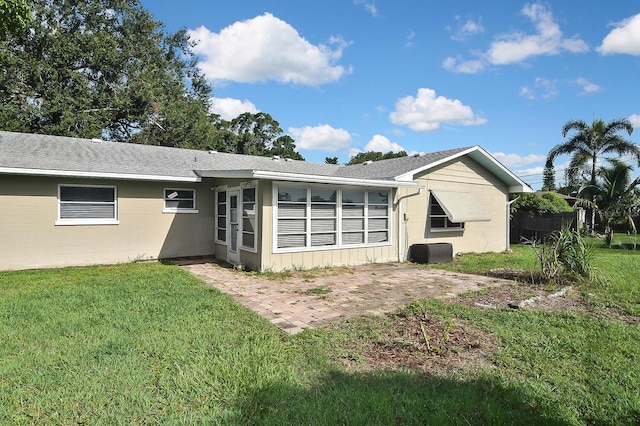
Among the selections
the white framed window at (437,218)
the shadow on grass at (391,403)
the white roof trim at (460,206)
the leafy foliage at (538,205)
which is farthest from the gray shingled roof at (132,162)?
the shadow on grass at (391,403)

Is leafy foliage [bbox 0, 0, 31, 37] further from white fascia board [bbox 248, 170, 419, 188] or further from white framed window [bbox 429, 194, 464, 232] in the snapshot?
white framed window [bbox 429, 194, 464, 232]

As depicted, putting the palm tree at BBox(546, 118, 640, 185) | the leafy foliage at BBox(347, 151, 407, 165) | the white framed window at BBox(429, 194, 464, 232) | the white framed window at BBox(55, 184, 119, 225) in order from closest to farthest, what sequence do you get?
1. the white framed window at BBox(55, 184, 119, 225)
2. the white framed window at BBox(429, 194, 464, 232)
3. the palm tree at BBox(546, 118, 640, 185)
4. the leafy foliage at BBox(347, 151, 407, 165)

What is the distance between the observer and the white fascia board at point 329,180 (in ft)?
29.1

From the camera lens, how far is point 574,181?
92.9ft

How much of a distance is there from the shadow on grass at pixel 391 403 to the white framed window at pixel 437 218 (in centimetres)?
1037

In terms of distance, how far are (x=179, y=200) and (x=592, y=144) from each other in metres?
29.8

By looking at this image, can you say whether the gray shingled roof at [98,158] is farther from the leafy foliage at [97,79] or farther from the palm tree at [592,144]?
the palm tree at [592,144]

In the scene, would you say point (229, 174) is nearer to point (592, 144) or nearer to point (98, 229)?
point (98, 229)

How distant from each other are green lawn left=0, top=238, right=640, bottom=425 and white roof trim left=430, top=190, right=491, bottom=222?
730cm

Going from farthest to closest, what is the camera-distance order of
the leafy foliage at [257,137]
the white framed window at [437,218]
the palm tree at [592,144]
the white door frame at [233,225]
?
the leafy foliage at [257,137]
the palm tree at [592,144]
the white framed window at [437,218]
the white door frame at [233,225]

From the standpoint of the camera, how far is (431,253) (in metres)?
11.9

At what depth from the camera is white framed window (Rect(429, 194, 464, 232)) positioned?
13430 millimetres

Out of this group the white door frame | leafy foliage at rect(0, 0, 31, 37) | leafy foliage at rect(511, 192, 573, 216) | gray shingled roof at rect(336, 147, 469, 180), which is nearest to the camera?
leafy foliage at rect(0, 0, 31, 37)

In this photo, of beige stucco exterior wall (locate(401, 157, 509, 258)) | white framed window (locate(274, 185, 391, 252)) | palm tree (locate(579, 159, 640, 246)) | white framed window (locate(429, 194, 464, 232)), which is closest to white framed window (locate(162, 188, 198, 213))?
white framed window (locate(274, 185, 391, 252))
